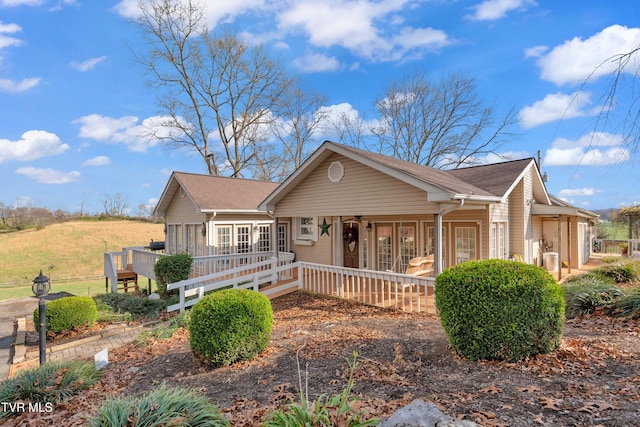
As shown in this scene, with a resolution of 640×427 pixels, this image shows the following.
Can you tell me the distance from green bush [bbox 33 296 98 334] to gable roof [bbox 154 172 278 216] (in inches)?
228

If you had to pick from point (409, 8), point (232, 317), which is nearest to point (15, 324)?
point (232, 317)

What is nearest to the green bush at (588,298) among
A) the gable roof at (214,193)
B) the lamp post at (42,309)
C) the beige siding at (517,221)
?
the beige siding at (517,221)

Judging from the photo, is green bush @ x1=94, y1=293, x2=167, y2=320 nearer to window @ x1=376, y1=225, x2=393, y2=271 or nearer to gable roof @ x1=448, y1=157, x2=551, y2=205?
window @ x1=376, y1=225, x2=393, y2=271

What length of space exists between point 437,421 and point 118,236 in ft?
125

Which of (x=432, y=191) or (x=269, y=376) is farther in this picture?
(x=432, y=191)

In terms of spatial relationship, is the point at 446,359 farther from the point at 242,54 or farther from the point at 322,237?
the point at 242,54

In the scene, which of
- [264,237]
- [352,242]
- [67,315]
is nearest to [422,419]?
[67,315]

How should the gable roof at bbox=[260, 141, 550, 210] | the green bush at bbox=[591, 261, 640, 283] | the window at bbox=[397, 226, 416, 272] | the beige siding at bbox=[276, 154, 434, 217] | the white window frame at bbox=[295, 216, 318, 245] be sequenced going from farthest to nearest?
the white window frame at bbox=[295, 216, 318, 245], the window at bbox=[397, 226, 416, 272], the green bush at bbox=[591, 261, 640, 283], the beige siding at bbox=[276, 154, 434, 217], the gable roof at bbox=[260, 141, 550, 210]

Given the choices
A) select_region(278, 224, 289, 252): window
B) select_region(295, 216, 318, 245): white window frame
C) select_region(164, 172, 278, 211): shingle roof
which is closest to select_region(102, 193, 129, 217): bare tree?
select_region(164, 172, 278, 211): shingle roof

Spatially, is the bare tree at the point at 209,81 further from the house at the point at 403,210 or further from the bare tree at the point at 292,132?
the house at the point at 403,210

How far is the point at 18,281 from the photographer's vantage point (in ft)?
73.4

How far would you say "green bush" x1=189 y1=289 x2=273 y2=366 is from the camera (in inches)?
192

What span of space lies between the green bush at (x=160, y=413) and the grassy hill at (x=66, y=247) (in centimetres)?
2458

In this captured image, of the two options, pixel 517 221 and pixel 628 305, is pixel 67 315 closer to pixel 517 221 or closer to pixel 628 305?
pixel 628 305
